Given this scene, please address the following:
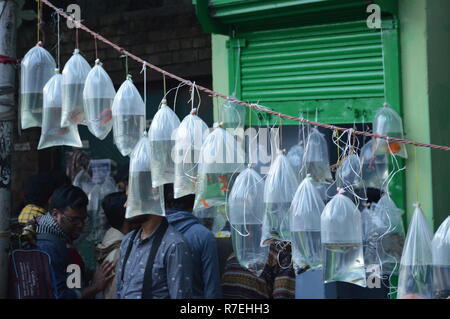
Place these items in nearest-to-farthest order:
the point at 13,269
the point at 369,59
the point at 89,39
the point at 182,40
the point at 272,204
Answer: the point at 272,204
the point at 13,269
the point at 369,59
the point at 182,40
the point at 89,39

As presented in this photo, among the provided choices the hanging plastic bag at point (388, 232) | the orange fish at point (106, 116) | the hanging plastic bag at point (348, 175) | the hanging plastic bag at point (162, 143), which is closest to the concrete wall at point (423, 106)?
the hanging plastic bag at point (388, 232)

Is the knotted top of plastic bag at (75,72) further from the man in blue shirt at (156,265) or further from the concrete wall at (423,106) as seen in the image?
the concrete wall at (423,106)

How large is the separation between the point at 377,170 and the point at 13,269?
2.44 meters

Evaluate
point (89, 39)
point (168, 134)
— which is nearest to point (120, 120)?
point (168, 134)

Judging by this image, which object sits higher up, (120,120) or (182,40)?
(182,40)

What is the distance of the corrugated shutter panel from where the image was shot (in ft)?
15.3

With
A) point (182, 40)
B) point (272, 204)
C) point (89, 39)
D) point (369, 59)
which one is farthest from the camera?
point (89, 39)

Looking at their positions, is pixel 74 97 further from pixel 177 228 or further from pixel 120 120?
pixel 177 228

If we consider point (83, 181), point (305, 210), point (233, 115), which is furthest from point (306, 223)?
point (83, 181)

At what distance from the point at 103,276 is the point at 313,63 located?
7.02 feet

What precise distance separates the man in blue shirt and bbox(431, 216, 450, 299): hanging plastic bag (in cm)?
140

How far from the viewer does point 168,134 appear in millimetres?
3822

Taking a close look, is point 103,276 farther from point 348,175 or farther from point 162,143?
point 348,175

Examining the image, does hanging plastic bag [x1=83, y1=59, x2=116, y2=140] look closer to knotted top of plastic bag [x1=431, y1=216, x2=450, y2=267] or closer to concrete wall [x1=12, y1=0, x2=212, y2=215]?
knotted top of plastic bag [x1=431, y1=216, x2=450, y2=267]
